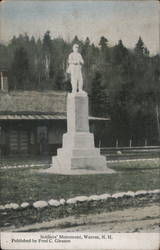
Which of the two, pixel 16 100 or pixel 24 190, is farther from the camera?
pixel 16 100

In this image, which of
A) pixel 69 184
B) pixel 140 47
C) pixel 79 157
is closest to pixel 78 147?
pixel 79 157

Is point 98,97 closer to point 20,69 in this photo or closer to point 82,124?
point 82,124

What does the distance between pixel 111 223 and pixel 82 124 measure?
5.38ft

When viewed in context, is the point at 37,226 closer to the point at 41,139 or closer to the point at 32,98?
the point at 41,139

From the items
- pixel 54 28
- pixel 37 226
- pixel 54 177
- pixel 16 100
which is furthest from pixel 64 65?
pixel 37 226

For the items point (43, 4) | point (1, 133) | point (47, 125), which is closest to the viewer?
point (43, 4)

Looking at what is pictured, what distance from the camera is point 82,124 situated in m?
5.94

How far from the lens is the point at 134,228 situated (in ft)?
15.2

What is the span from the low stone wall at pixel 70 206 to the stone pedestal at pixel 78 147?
47cm

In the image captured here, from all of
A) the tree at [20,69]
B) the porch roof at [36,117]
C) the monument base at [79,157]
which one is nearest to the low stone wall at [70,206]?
the monument base at [79,157]

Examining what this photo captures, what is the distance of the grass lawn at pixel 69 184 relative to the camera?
506 cm

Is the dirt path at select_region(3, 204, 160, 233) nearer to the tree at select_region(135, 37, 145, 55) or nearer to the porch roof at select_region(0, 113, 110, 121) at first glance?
the porch roof at select_region(0, 113, 110, 121)

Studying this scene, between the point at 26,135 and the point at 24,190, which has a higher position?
the point at 26,135

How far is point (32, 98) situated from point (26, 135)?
19.1 inches
